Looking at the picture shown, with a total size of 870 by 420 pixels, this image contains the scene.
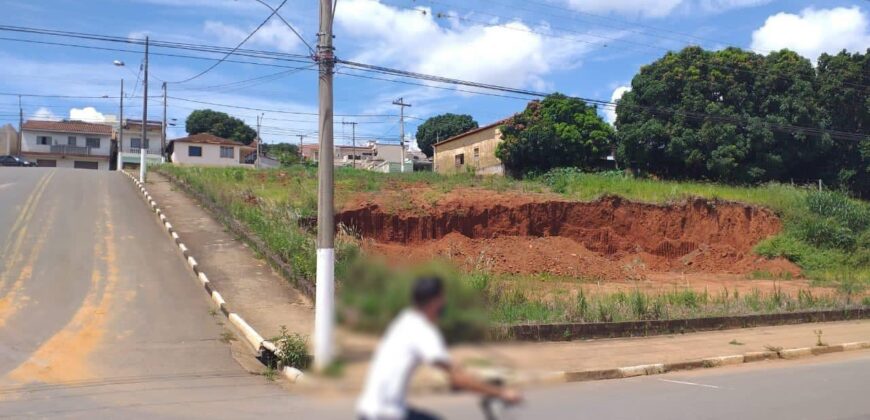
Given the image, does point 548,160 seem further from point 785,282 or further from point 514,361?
point 514,361

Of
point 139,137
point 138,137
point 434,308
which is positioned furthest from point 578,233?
point 138,137

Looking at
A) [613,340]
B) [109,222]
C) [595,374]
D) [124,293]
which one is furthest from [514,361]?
[109,222]

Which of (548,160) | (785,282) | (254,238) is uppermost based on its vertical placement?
(548,160)

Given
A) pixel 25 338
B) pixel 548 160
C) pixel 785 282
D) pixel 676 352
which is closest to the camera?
pixel 25 338

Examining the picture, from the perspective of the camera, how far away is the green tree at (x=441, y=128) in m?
79.9

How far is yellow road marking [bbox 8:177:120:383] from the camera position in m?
9.70

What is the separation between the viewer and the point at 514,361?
1.56 meters

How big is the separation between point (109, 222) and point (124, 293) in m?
8.99

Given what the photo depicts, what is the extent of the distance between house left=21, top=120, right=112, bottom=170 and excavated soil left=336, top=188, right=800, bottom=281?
5427 cm

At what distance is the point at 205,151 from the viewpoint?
2800 inches

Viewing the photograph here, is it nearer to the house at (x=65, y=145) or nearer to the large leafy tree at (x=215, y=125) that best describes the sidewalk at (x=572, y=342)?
the house at (x=65, y=145)

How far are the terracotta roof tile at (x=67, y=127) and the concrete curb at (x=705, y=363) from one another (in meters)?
71.6

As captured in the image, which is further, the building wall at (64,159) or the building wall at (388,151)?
the building wall at (388,151)

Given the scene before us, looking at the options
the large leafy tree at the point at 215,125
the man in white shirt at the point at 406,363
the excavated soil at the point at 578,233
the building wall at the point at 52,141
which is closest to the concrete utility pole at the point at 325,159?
the man in white shirt at the point at 406,363
